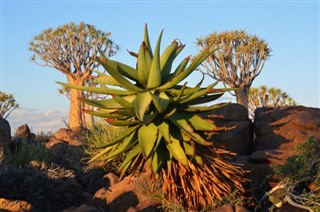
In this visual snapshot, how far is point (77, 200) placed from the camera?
10.3 m

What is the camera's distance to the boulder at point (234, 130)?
9852 millimetres

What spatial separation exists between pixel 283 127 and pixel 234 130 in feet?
3.64

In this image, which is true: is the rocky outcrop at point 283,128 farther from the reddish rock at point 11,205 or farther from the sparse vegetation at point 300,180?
the reddish rock at point 11,205

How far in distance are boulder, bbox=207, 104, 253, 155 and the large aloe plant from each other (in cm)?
229

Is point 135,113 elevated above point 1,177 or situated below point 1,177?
above

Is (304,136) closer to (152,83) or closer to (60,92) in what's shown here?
(152,83)

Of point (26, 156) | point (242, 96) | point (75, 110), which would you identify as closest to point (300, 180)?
point (26, 156)

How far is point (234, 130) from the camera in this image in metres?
10.1

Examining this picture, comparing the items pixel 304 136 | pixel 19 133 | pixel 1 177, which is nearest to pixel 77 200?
pixel 1 177

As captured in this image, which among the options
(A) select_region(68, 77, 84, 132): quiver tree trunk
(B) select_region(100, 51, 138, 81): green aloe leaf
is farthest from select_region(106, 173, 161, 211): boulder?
(A) select_region(68, 77, 84, 132): quiver tree trunk

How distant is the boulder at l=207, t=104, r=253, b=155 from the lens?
9852 mm

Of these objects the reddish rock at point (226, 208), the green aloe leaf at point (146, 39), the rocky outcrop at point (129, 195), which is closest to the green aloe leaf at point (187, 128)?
the reddish rock at point (226, 208)

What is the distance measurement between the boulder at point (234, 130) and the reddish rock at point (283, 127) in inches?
9.5

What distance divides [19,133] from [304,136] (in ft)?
40.0
